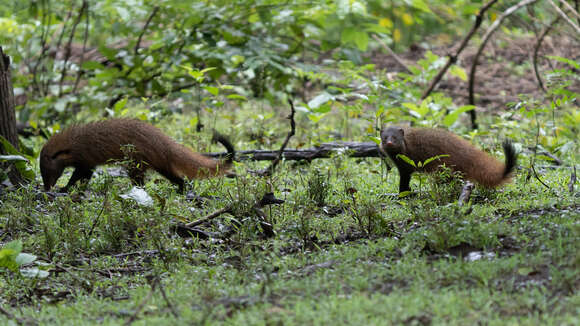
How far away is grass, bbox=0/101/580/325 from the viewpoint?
2.70 meters

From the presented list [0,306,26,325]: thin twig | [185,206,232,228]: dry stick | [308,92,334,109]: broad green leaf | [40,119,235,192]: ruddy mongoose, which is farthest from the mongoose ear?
[0,306,26,325]: thin twig

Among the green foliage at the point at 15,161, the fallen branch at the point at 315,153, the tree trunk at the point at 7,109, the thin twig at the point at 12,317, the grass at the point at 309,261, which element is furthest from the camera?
the fallen branch at the point at 315,153

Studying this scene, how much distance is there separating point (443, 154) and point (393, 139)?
1.54 ft

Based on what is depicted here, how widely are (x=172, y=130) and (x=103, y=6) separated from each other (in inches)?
78.3

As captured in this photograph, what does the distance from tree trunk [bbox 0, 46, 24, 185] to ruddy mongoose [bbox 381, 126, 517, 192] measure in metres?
3.53

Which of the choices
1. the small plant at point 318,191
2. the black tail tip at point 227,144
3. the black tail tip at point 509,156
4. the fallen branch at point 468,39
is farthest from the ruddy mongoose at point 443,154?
the fallen branch at point 468,39

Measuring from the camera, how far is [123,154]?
5719mm

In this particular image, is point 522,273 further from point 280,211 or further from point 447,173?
point 280,211

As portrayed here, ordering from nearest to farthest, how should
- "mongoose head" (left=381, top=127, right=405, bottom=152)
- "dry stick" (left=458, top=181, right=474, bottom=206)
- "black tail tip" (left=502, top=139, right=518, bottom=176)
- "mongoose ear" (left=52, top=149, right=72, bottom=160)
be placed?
"dry stick" (left=458, top=181, right=474, bottom=206), "black tail tip" (left=502, top=139, right=518, bottom=176), "mongoose head" (left=381, top=127, right=405, bottom=152), "mongoose ear" (left=52, top=149, right=72, bottom=160)

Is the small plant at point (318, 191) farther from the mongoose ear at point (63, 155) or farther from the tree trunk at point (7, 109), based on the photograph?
the tree trunk at point (7, 109)

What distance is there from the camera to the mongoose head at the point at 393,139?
5.24 m

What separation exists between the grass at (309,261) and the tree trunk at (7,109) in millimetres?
371

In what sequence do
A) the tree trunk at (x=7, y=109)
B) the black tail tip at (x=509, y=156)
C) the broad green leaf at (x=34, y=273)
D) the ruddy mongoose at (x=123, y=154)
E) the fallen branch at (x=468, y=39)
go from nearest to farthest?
the broad green leaf at (x=34, y=273) < the black tail tip at (x=509, y=156) < the tree trunk at (x=7, y=109) < the ruddy mongoose at (x=123, y=154) < the fallen branch at (x=468, y=39)

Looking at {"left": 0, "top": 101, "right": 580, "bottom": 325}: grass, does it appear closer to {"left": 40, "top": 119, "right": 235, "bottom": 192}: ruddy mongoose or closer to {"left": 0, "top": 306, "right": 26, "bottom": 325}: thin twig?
{"left": 0, "top": 306, "right": 26, "bottom": 325}: thin twig
